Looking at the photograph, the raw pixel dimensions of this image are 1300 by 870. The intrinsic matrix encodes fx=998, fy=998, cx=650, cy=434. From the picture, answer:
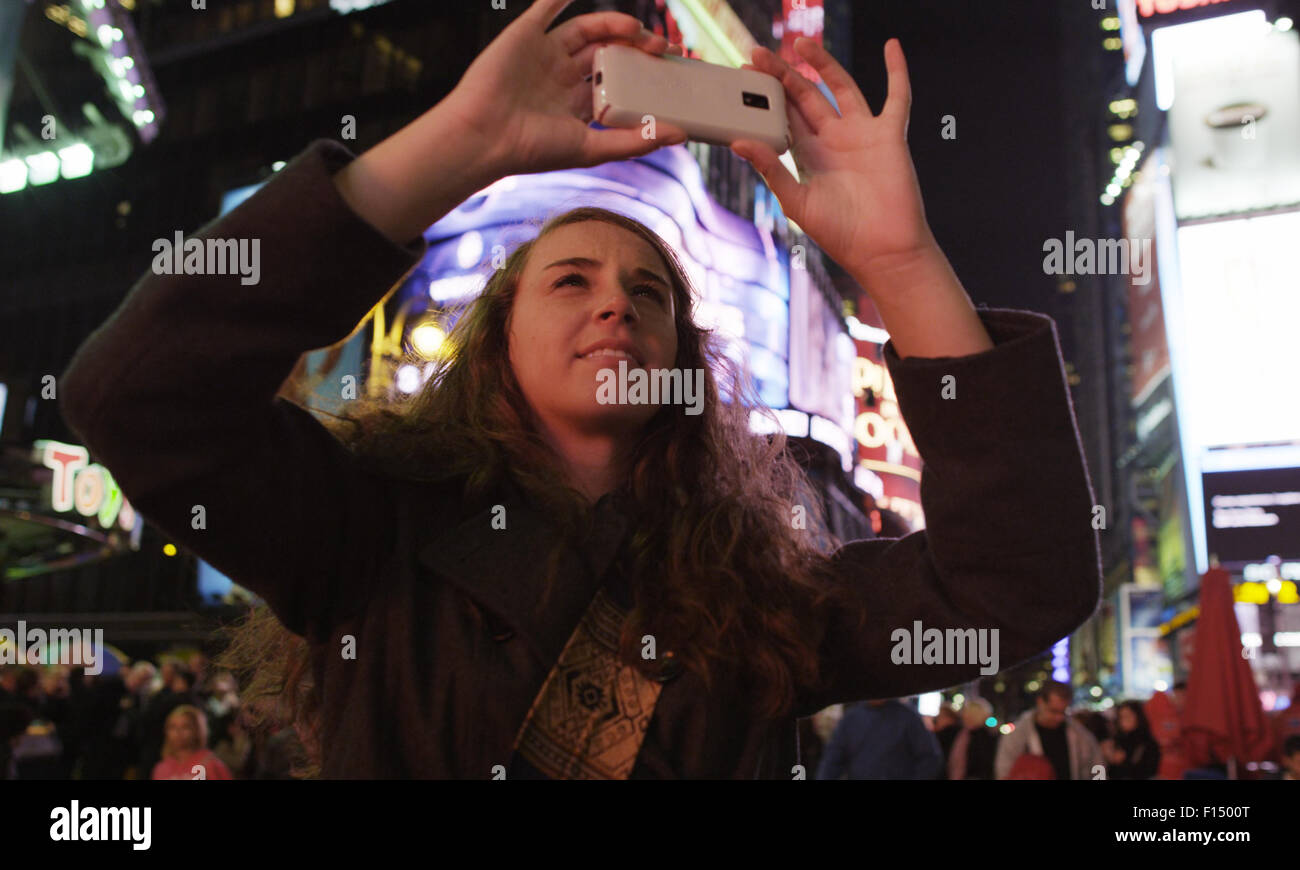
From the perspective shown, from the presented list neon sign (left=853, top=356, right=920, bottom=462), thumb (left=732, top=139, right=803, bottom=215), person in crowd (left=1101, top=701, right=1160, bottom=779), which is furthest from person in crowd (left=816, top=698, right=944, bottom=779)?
neon sign (left=853, top=356, right=920, bottom=462)

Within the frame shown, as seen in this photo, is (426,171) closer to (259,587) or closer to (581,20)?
(581,20)

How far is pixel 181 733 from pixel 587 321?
6.82 m

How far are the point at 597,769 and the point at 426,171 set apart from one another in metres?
1.00

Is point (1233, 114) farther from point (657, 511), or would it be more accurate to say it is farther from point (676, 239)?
point (657, 511)

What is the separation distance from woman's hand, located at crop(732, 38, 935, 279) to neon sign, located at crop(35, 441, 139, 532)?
12745mm

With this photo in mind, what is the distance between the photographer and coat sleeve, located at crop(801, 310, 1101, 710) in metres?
1.65

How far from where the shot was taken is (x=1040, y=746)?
845 centimetres

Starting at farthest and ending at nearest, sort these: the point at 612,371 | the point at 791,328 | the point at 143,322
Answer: the point at 791,328, the point at 612,371, the point at 143,322

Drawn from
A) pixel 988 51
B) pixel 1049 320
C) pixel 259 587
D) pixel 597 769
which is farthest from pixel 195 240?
pixel 988 51

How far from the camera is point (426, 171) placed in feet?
5.05

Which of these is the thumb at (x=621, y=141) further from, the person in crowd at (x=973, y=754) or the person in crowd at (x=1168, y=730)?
the person in crowd at (x=973, y=754)

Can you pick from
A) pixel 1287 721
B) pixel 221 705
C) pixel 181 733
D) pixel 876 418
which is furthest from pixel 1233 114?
pixel 181 733

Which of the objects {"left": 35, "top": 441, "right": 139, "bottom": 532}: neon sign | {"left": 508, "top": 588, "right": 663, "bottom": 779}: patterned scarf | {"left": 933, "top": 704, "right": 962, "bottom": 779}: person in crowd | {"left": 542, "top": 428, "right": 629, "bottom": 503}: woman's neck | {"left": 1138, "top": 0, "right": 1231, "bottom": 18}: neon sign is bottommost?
{"left": 933, "top": 704, "right": 962, "bottom": 779}: person in crowd

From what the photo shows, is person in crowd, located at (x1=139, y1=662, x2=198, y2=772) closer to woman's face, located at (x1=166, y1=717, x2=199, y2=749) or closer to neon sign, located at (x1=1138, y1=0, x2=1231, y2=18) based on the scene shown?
woman's face, located at (x1=166, y1=717, x2=199, y2=749)
